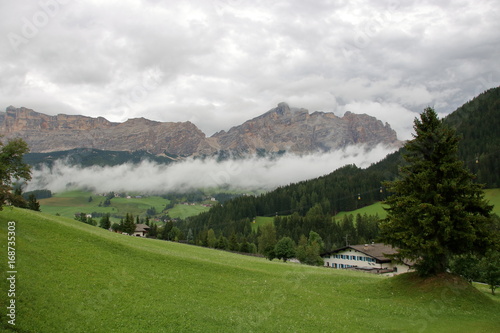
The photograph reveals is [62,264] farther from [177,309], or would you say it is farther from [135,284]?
[177,309]

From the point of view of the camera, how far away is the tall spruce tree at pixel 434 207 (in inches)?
1147

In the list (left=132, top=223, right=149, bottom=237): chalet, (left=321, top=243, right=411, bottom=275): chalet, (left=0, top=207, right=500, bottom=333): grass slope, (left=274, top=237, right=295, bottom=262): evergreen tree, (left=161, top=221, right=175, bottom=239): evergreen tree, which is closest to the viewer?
(left=0, top=207, right=500, bottom=333): grass slope

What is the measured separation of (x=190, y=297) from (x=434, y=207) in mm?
22173

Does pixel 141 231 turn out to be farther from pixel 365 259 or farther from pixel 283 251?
pixel 365 259

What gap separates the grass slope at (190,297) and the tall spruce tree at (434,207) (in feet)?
11.1

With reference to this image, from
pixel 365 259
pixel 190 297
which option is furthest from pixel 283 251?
pixel 190 297

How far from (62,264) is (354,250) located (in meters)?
78.7

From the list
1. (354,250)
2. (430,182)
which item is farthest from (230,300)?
(354,250)

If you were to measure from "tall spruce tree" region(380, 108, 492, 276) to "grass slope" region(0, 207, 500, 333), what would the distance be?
3.39 m

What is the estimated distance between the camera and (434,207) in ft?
96.3

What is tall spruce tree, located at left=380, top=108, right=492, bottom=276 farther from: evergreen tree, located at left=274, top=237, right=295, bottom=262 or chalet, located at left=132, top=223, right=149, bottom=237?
chalet, located at left=132, top=223, right=149, bottom=237

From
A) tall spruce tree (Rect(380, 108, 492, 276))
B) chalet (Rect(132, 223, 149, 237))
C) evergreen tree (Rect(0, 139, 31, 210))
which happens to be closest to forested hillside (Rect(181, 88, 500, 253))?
chalet (Rect(132, 223, 149, 237))

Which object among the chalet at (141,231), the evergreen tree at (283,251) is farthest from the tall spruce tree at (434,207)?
the chalet at (141,231)

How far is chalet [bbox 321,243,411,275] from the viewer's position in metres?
80.2
